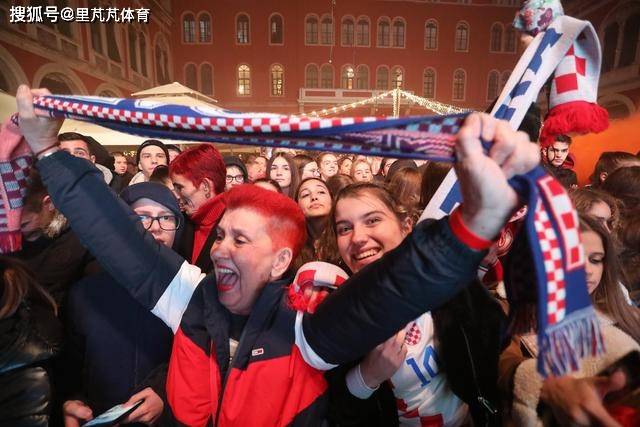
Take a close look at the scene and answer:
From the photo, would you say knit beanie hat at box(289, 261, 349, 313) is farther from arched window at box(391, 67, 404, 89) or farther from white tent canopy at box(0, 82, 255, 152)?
arched window at box(391, 67, 404, 89)

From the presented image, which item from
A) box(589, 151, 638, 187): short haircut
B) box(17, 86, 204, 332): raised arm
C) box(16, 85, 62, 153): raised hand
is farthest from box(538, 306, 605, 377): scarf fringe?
box(589, 151, 638, 187): short haircut

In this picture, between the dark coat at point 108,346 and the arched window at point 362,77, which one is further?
the arched window at point 362,77

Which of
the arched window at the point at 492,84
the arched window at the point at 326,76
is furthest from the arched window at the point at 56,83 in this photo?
the arched window at the point at 492,84

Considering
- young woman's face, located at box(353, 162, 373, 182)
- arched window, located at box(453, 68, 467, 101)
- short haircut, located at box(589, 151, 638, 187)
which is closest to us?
short haircut, located at box(589, 151, 638, 187)

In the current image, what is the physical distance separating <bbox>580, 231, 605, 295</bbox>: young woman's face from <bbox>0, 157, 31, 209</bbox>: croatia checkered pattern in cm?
251

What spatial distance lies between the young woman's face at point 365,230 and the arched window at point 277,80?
92.5ft

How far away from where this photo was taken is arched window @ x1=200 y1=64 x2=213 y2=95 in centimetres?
2756

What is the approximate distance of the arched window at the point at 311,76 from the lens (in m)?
28.5

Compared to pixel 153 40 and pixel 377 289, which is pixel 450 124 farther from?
pixel 153 40

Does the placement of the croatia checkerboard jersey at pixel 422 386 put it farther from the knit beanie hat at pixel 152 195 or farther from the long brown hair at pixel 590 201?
the long brown hair at pixel 590 201

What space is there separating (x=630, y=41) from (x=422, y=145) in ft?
73.8

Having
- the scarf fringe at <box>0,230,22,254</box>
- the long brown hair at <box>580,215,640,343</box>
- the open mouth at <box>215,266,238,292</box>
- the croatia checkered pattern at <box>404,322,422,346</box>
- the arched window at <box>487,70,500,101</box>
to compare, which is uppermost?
the arched window at <box>487,70,500,101</box>

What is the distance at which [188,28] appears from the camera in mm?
26922

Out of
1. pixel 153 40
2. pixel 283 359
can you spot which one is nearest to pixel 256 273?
pixel 283 359
